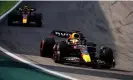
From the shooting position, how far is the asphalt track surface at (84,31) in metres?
12.3

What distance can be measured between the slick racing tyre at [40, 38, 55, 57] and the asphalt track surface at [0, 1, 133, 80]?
0.30m

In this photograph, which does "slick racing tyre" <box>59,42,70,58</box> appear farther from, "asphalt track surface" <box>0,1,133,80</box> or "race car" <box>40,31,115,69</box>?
"asphalt track surface" <box>0,1,133,80</box>

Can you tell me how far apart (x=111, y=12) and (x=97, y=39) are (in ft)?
12.3

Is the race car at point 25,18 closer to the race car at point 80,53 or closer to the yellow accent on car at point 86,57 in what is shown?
the race car at point 80,53

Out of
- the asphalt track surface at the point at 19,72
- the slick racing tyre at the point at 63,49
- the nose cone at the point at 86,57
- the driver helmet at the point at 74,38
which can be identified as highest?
the driver helmet at the point at 74,38

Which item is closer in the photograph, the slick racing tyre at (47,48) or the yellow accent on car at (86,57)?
the yellow accent on car at (86,57)

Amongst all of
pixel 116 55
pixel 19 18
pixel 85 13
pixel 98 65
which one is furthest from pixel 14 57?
pixel 85 13

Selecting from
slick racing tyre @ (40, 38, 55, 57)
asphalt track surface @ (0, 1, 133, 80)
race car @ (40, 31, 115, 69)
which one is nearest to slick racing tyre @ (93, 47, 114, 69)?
race car @ (40, 31, 115, 69)

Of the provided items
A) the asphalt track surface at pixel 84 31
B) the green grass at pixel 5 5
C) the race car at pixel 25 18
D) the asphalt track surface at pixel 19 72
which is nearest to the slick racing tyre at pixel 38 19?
the race car at pixel 25 18

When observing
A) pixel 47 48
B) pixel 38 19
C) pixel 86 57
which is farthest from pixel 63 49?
pixel 38 19

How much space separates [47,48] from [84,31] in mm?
4862

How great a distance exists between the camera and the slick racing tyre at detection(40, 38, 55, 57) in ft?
47.1

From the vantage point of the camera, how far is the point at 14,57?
44.1 ft

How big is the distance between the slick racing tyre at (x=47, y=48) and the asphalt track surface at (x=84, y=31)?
0.30m
